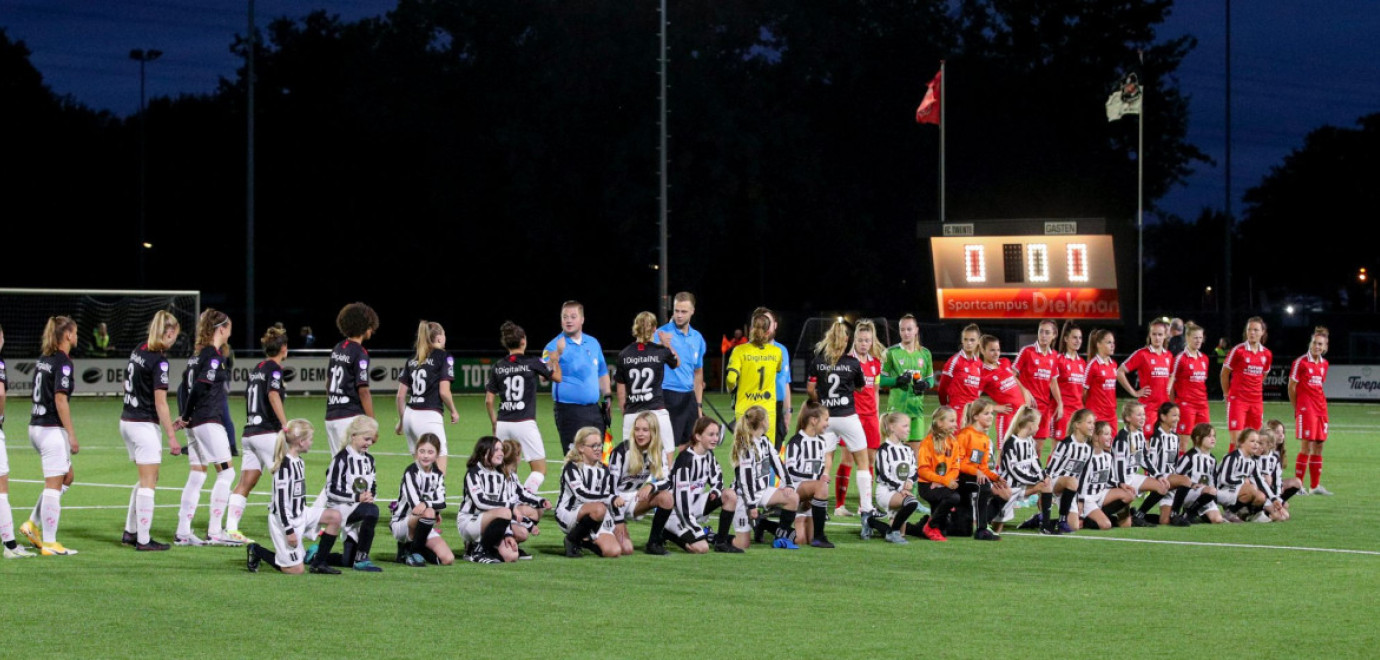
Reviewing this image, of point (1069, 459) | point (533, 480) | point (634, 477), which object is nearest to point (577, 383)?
point (533, 480)

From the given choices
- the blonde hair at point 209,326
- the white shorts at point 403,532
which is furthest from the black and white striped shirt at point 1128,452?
the blonde hair at point 209,326

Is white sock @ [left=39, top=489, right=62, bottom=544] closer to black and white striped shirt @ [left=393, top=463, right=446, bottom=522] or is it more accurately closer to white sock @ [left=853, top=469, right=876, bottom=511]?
black and white striped shirt @ [left=393, top=463, right=446, bottom=522]

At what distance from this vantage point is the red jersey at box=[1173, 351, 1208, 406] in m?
18.1

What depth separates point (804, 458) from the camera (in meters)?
12.8

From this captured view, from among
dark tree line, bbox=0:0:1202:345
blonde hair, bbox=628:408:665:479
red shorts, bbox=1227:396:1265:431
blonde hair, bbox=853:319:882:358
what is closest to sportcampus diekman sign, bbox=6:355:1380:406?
dark tree line, bbox=0:0:1202:345

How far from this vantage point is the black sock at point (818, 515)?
41.0ft

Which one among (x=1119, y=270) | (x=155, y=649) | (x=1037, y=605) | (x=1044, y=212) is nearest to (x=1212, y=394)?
(x=1119, y=270)

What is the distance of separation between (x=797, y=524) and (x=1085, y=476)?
278 centimetres

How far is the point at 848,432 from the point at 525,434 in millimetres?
2941

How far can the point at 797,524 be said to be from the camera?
12.6 meters

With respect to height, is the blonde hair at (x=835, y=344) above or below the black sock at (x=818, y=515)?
above

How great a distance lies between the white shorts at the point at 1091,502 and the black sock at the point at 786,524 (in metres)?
2.83

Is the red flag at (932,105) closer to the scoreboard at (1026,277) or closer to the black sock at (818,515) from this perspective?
the scoreboard at (1026,277)

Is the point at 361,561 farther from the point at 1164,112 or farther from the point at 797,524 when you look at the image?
the point at 1164,112
